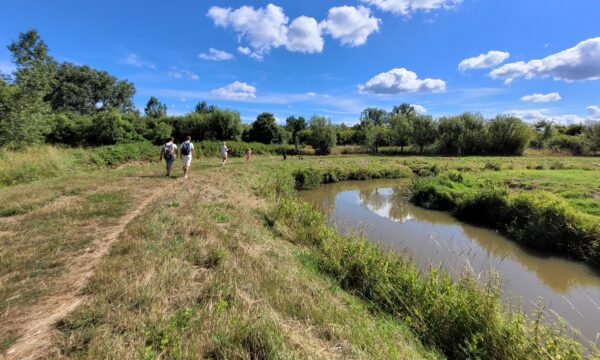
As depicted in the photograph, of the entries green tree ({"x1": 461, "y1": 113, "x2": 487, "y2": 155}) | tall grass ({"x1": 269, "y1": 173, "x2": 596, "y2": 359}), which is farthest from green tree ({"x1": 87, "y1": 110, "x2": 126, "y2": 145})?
green tree ({"x1": 461, "y1": 113, "x2": 487, "y2": 155})

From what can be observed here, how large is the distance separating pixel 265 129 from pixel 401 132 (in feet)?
82.3

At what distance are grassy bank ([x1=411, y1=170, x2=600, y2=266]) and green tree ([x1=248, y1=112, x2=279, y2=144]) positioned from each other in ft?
122

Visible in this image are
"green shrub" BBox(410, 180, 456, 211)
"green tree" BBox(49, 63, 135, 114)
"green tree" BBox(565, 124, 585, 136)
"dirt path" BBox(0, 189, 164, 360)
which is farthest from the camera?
"green tree" BBox(565, 124, 585, 136)

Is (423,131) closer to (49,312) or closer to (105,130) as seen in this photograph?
(105,130)

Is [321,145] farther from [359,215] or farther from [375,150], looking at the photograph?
[359,215]

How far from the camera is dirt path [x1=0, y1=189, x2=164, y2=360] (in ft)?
9.04

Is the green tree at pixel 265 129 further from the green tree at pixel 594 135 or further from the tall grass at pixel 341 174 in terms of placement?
the green tree at pixel 594 135

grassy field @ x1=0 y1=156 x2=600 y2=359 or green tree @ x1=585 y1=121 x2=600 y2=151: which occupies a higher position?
green tree @ x1=585 y1=121 x2=600 y2=151

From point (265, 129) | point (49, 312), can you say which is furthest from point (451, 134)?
point (49, 312)

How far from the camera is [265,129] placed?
51.0 metres

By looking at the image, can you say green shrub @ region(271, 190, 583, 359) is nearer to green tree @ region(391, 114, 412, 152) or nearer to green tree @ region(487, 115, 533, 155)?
green tree @ region(391, 114, 412, 152)

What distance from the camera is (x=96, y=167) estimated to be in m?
19.7

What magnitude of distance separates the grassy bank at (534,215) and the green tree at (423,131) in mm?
38048

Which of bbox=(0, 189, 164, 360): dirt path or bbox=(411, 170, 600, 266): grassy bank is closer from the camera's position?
bbox=(0, 189, 164, 360): dirt path
